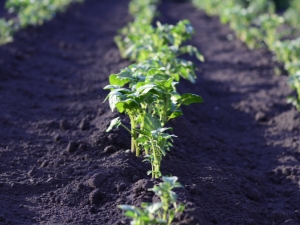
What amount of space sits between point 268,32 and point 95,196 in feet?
22.3

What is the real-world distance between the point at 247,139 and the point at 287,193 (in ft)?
5.28

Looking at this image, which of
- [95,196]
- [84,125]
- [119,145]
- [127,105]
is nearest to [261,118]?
[84,125]

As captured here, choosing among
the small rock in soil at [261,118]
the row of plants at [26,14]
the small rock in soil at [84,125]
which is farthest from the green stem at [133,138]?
the row of plants at [26,14]

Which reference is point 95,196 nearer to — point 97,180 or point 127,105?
point 97,180

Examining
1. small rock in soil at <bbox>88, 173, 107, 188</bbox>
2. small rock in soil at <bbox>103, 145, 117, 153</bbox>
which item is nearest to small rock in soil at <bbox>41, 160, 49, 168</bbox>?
small rock in soil at <bbox>103, 145, 117, 153</bbox>

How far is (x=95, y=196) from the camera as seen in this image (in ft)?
12.5

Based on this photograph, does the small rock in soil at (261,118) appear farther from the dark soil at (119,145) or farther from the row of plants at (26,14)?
the row of plants at (26,14)

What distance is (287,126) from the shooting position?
6109 millimetres

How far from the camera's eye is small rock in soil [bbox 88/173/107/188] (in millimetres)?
3947

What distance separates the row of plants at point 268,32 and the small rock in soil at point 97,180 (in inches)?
112

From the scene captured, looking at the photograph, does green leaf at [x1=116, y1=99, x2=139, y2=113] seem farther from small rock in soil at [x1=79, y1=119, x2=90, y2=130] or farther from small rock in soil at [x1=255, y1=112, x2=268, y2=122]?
small rock in soil at [x1=255, y1=112, x2=268, y2=122]

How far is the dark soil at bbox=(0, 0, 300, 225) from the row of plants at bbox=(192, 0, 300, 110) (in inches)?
12.8

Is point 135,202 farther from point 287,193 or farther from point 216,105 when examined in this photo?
point 216,105

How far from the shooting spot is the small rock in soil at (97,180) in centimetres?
395
